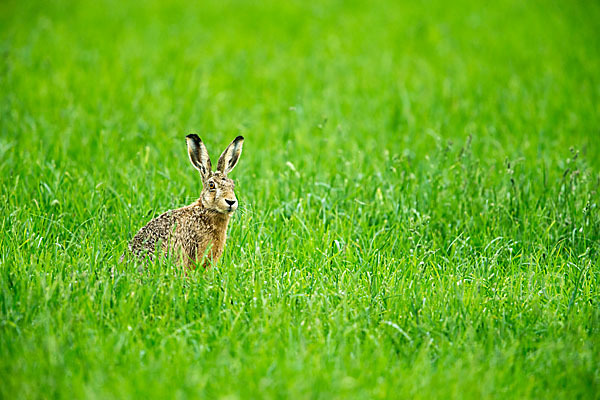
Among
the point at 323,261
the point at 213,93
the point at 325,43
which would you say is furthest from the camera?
the point at 325,43

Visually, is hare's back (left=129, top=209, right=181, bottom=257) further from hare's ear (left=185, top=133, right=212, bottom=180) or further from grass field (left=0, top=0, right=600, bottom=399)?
hare's ear (left=185, top=133, right=212, bottom=180)

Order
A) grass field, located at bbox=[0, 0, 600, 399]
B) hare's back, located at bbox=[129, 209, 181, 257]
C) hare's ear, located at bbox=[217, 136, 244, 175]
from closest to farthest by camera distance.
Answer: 1. grass field, located at bbox=[0, 0, 600, 399]
2. hare's back, located at bbox=[129, 209, 181, 257]
3. hare's ear, located at bbox=[217, 136, 244, 175]

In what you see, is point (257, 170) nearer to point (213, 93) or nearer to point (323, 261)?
point (323, 261)

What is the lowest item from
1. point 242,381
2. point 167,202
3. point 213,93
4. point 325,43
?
point 242,381

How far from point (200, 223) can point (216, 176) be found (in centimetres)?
38

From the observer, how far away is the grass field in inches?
153

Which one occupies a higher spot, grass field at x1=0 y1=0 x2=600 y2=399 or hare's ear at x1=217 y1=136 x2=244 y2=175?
hare's ear at x1=217 y1=136 x2=244 y2=175

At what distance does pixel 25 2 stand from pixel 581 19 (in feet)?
40.7

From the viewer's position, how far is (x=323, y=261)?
5230 mm

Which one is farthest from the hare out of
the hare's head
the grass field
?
the grass field

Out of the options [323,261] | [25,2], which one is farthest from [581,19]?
[25,2]

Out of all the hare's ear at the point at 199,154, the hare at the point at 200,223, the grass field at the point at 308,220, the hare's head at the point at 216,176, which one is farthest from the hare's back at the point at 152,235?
the hare's ear at the point at 199,154

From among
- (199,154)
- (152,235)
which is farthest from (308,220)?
(152,235)

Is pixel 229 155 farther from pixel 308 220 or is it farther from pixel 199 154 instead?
pixel 308 220
